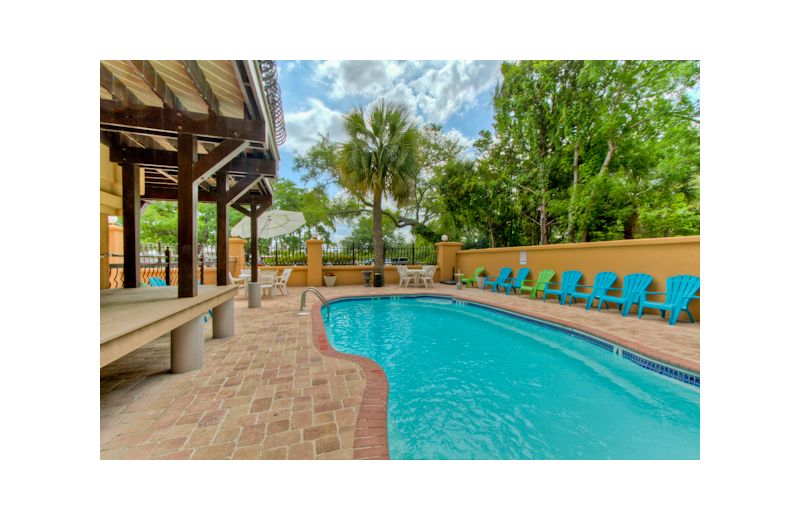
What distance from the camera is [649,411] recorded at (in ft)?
8.77

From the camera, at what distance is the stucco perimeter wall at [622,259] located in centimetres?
536

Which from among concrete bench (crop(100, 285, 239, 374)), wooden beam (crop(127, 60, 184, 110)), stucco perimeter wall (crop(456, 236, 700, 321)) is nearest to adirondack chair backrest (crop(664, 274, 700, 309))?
stucco perimeter wall (crop(456, 236, 700, 321))

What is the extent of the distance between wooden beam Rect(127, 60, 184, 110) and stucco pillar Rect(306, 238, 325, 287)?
25.8ft

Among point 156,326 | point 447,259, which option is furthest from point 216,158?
point 447,259

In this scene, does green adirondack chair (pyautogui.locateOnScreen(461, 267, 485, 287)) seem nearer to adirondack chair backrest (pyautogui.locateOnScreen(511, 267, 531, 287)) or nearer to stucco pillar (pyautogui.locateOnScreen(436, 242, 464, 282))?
stucco pillar (pyautogui.locateOnScreen(436, 242, 464, 282))

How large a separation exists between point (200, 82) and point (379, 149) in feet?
26.5

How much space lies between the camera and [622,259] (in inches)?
257

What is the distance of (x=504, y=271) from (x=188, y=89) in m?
9.58

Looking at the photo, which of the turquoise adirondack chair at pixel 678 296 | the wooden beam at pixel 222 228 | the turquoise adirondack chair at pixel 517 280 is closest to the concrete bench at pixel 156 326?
the wooden beam at pixel 222 228

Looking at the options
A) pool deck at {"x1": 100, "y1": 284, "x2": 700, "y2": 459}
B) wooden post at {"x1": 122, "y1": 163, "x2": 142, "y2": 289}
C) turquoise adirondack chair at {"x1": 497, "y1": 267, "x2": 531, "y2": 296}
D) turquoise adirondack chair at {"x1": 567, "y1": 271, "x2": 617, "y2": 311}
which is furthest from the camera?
turquoise adirondack chair at {"x1": 497, "y1": 267, "x2": 531, "y2": 296}

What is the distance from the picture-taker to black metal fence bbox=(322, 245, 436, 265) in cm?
1252

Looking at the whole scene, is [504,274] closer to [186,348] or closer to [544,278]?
[544,278]

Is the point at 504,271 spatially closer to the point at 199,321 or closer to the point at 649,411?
the point at 649,411
